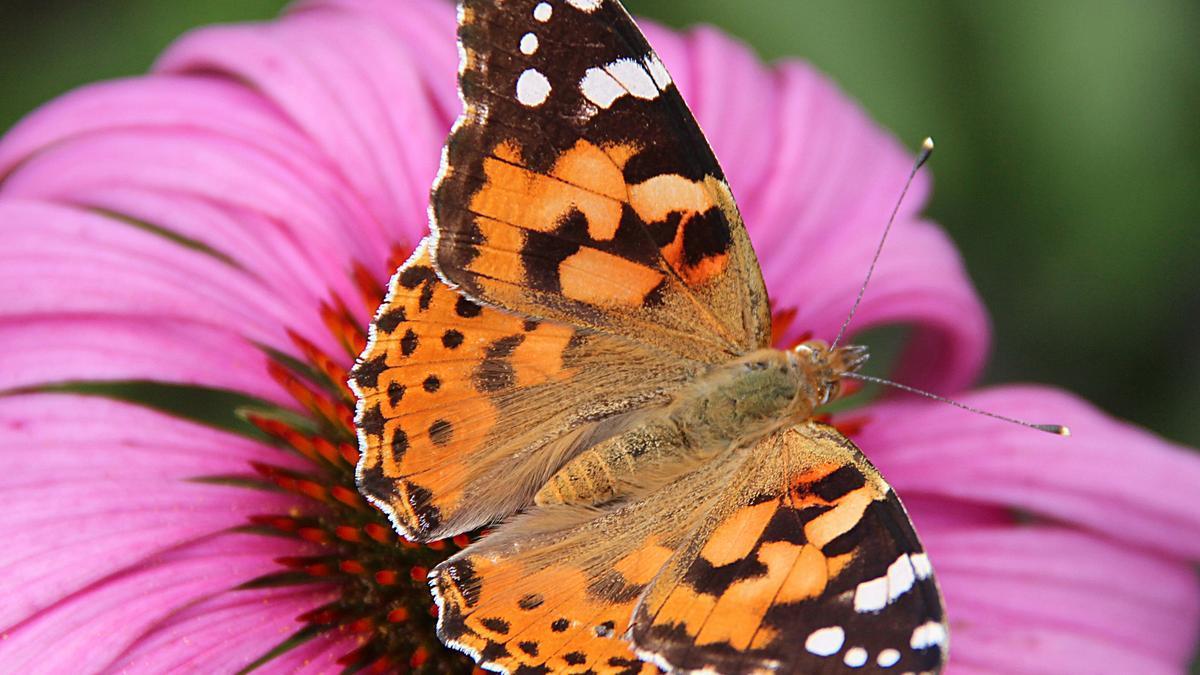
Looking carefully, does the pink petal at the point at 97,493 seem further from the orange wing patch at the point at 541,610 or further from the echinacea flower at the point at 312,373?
the orange wing patch at the point at 541,610

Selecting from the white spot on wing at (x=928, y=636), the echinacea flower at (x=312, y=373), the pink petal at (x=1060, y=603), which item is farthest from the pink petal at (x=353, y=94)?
the white spot on wing at (x=928, y=636)

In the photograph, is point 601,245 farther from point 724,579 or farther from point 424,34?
point 424,34

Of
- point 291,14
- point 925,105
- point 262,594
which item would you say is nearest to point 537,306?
point 262,594

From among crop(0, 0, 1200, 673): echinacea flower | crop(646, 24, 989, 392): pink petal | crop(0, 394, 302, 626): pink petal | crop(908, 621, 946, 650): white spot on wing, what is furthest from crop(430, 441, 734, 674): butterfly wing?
crop(646, 24, 989, 392): pink petal

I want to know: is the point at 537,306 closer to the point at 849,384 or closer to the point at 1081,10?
the point at 849,384

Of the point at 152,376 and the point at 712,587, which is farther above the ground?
the point at 152,376

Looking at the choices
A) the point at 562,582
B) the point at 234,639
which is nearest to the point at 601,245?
the point at 562,582
